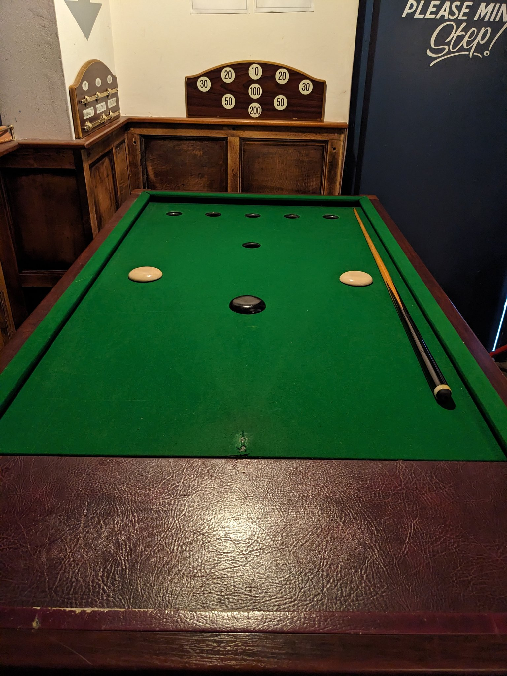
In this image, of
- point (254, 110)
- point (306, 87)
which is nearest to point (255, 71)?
point (254, 110)

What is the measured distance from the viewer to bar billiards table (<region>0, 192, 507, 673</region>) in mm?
697

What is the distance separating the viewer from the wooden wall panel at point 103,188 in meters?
3.25

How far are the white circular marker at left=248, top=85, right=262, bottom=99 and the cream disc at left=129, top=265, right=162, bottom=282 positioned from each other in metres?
2.61

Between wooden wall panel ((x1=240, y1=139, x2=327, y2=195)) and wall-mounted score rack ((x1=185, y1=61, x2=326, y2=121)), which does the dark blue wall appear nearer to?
wooden wall panel ((x1=240, y1=139, x2=327, y2=195))

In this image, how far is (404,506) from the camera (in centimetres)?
89

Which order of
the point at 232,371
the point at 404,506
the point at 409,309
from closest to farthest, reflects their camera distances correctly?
the point at 404,506, the point at 232,371, the point at 409,309

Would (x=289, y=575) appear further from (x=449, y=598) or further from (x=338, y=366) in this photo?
(x=338, y=366)

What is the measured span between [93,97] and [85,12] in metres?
0.53

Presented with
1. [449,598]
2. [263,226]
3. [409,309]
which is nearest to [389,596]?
[449,598]

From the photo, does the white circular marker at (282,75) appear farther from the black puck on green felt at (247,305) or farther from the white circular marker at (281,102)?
the black puck on green felt at (247,305)

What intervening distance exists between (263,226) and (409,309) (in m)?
1.06

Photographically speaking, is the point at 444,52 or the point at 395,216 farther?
the point at 395,216

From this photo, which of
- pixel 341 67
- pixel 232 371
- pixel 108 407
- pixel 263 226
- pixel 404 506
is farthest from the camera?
pixel 341 67

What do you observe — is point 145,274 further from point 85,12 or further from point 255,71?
point 255,71
